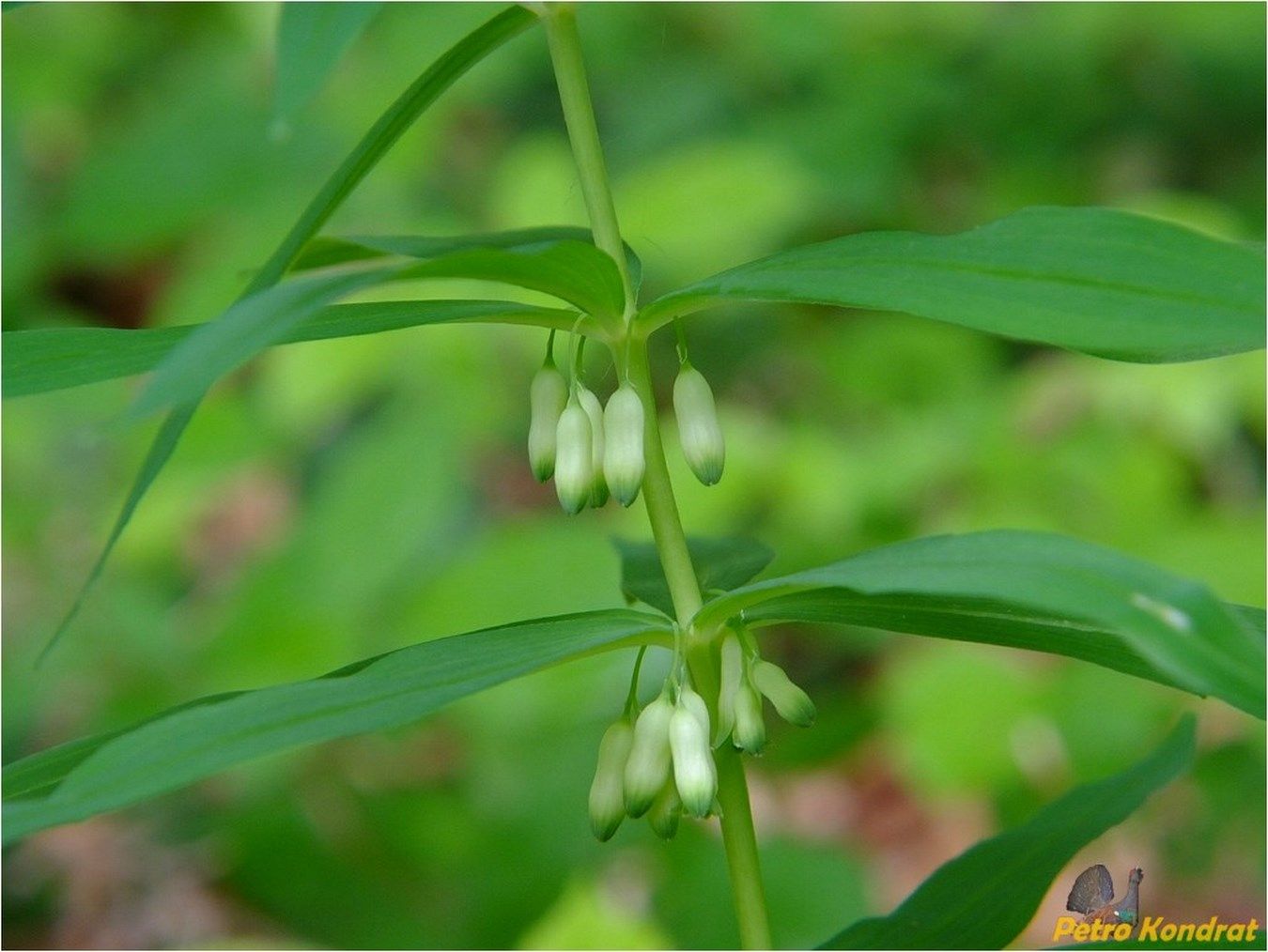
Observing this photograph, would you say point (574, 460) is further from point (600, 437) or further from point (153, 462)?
point (153, 462)

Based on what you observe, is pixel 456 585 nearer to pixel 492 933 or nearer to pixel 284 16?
pixel 492 933

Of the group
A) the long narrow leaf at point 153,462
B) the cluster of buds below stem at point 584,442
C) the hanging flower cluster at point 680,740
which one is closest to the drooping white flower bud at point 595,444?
the cluster of buds below stem at point 584,442

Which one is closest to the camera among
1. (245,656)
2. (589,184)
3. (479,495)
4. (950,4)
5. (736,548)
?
(589,184)

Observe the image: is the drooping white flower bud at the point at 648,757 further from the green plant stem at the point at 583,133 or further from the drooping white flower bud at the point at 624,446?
the green plant stem at the point at 583,133

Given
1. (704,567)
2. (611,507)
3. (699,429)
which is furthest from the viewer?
(611,507)

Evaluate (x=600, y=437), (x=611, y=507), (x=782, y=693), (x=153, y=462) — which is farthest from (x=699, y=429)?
(x=611, y=507)

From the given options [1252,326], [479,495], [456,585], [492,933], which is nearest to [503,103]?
[479,495]

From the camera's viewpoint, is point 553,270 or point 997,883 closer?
point 553,270
